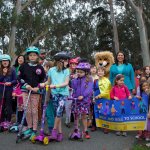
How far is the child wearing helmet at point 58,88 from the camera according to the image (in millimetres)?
6738

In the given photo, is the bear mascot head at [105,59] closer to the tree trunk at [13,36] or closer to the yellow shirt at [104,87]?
the yellow shirt at [104,87]

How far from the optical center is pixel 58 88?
6.84 m

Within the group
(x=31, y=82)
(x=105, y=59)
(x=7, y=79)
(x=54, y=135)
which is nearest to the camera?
(x=54, y=135)

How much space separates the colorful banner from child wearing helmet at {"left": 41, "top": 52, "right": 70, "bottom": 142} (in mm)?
1447

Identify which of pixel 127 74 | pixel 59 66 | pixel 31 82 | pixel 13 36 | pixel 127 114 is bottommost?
pixel 127 114

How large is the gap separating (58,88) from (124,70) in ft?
7.43

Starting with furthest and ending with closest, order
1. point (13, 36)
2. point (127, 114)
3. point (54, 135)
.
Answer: point (13, 36) → point (127, 114) → point (54, 135)

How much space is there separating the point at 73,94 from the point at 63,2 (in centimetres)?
3332

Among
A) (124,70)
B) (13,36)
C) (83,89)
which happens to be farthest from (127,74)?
(13,36)

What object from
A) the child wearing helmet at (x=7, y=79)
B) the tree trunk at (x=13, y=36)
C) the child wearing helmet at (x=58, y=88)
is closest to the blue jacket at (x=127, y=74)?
the child wearing helmet at (x=58, y=88)

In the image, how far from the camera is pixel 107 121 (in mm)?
7988

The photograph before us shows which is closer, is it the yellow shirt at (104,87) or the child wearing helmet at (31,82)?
the child wearing helmet at (31,82)

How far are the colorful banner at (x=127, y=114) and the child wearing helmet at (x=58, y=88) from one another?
4.75ft

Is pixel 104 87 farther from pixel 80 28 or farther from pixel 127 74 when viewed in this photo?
pixel 80 28
